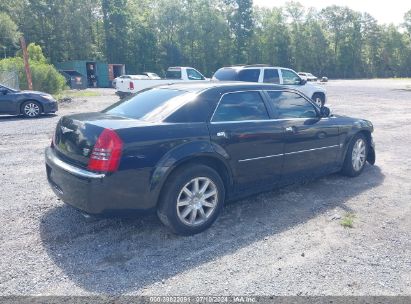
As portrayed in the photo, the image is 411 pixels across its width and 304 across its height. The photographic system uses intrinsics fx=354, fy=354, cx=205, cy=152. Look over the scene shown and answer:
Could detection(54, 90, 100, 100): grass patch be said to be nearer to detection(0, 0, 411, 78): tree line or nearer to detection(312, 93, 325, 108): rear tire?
detection(312, 93, 325, 108): rear tire

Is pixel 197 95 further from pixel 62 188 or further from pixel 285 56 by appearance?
pixel 285 56

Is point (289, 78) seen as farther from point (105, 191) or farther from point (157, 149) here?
point (105, 191)

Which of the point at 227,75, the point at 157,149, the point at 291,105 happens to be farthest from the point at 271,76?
the point at 157,149

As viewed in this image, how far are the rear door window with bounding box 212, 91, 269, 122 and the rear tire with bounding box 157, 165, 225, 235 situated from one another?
69 cm

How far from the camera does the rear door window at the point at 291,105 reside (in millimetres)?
4707

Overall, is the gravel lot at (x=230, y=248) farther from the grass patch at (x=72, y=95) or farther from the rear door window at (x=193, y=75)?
the rear door window at (x=193, y=75)

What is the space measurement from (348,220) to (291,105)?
5.58 feet

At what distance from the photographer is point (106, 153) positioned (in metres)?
3.39

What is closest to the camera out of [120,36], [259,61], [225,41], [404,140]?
[404,140]

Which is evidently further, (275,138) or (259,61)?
(259,61)

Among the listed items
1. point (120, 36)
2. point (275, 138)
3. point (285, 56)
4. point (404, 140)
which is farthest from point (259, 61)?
point (275, 138)

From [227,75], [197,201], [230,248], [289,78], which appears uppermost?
[227,75]

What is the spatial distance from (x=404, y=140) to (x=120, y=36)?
4916 centimetres

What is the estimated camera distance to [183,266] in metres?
3.27
